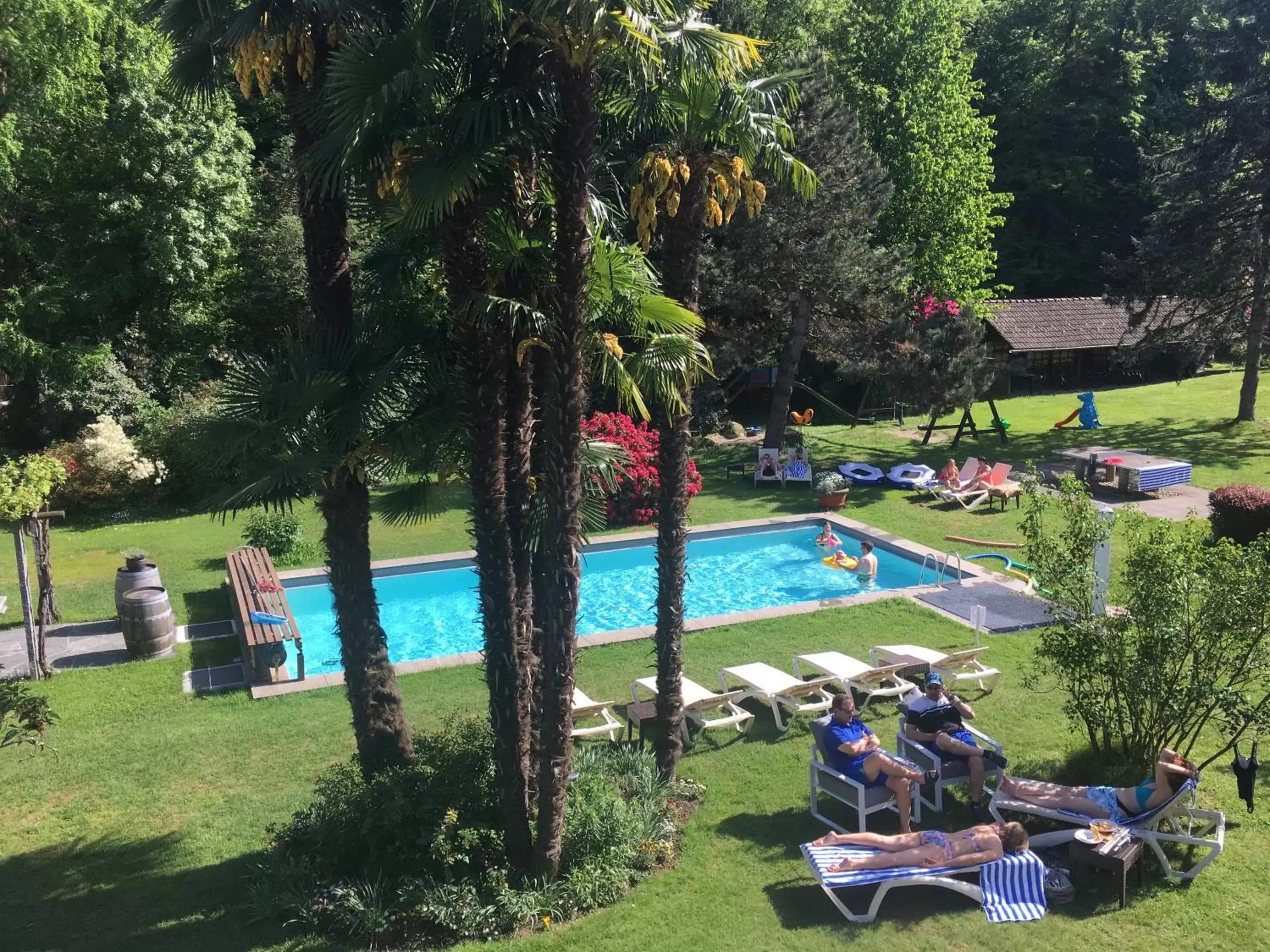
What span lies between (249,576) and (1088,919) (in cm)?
1237

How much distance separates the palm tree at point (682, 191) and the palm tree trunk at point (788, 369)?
1600cm

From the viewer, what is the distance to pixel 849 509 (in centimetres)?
2153

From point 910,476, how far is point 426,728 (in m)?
15.3

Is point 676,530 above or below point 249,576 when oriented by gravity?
above

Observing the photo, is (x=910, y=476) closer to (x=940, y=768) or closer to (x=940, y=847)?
(x=940, y=768)

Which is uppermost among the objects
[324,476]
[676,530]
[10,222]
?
[10,222]

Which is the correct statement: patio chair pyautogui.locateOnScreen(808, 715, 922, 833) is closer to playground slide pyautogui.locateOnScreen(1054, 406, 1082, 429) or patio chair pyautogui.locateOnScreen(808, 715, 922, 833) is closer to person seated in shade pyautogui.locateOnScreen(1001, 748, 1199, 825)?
person seated in shade pyautogui.locateOnScreen(1001, 748, 1199, 825)

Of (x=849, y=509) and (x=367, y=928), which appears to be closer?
(x=367, y=928)

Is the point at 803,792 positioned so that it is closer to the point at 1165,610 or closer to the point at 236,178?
the point at 1165,610

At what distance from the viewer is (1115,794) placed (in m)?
8.58

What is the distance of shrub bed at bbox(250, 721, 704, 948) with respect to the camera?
7.65 metres

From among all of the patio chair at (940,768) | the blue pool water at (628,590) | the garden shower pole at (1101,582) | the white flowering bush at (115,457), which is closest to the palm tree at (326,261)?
the patio chair at (940,768)

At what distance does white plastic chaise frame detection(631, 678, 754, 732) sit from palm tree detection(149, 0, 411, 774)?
118 inches

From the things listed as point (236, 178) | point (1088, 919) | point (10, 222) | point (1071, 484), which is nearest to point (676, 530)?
point (1071, 484)
